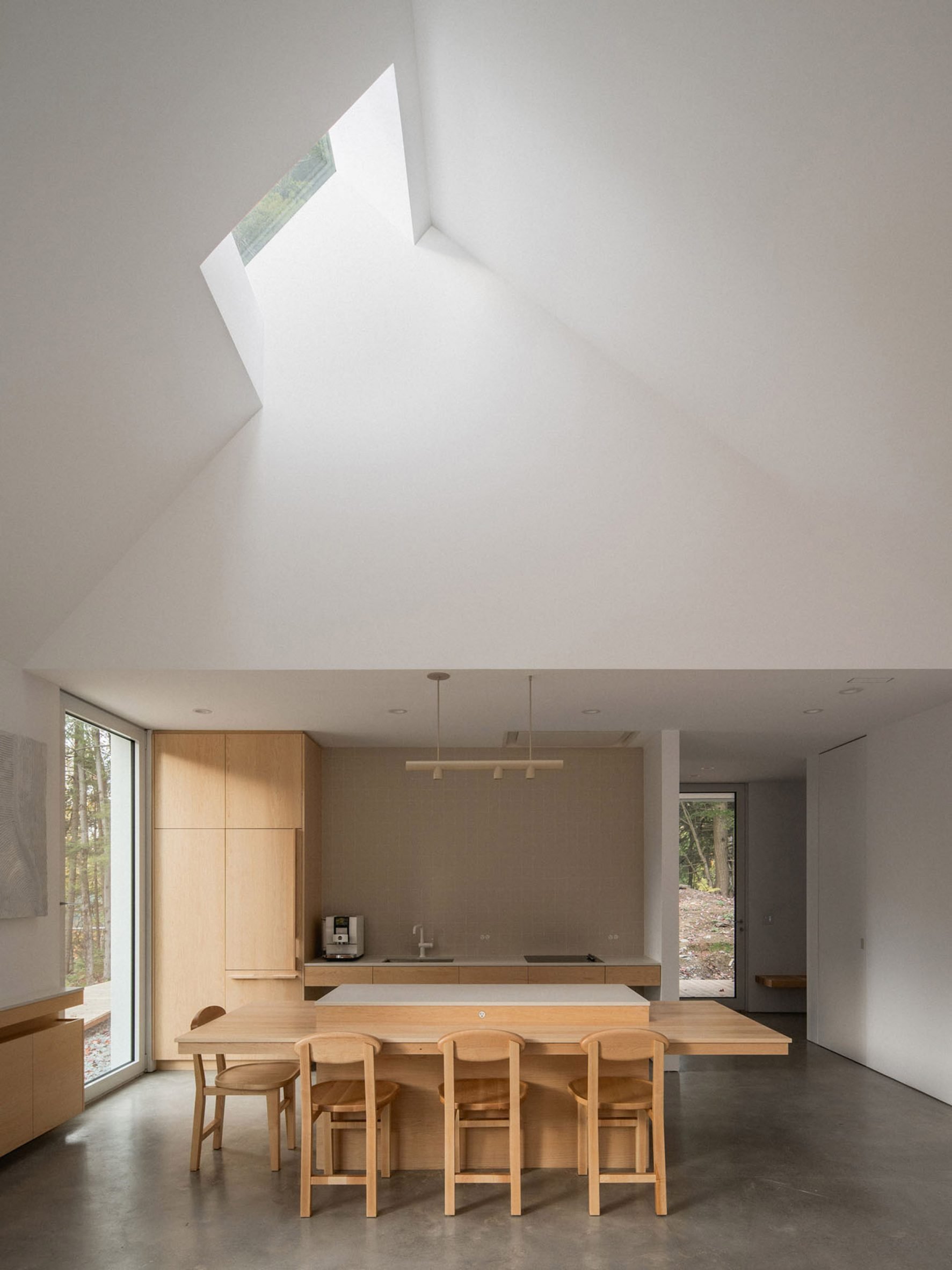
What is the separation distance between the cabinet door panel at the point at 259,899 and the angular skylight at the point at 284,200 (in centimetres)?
415

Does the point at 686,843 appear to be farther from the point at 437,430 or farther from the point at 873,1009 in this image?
the point at 437,430

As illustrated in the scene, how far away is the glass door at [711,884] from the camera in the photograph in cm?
1142

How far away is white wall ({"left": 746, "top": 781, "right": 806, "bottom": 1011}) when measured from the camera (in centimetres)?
1121

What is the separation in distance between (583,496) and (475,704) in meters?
1.81

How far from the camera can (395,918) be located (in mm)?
9055

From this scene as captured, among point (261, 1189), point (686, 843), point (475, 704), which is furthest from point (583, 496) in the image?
point (686, 843)

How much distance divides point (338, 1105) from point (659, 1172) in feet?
4.81

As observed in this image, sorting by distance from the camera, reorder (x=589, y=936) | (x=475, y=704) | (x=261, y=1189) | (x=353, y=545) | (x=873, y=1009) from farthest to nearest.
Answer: (x=589, y=936), (x=873, y=1009), (x=475, y=704), (x=353, y=545), (x=261, y=1189)

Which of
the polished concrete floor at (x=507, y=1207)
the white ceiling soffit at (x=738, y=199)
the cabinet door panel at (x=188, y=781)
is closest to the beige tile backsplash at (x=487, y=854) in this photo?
the cabinet door panel at (x=188, y=781)

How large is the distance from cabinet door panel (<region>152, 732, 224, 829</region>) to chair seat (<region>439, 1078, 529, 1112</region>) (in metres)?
3.38

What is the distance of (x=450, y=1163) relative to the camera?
4.77 meters

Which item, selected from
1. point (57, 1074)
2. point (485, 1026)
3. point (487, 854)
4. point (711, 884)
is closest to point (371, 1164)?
point (485, 1026)

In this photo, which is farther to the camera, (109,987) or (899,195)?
(109,987)

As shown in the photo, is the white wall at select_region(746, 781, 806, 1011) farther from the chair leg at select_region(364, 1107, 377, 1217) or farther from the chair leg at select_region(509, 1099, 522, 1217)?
the chair leg at select_region(364, 1107, 377, 1217)
